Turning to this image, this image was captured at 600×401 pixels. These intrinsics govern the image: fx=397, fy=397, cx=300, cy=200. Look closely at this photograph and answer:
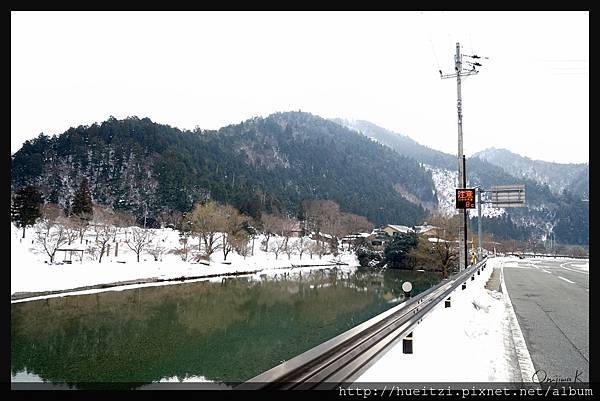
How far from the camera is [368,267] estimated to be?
58.8 m

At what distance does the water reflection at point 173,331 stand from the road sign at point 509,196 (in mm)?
9449

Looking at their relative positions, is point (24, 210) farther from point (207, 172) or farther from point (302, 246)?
point (207, 172)

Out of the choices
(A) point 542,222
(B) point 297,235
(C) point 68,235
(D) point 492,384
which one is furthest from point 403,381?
(A) point 542,222

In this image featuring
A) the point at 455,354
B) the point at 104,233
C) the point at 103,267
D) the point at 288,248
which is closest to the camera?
the point at 455,354

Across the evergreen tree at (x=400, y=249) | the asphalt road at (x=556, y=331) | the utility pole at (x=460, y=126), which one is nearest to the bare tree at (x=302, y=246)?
the evergreen tree at (x=400, y=249)

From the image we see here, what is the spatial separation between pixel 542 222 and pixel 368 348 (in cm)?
16284

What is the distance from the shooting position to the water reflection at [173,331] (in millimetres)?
11242

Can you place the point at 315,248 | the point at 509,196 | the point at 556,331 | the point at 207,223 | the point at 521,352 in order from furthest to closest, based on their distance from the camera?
the point at 315,248, the point at 207,223, the point at 509,196, the point at 556,331, the point at 521,352

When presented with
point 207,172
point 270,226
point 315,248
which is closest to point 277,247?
point 270,226

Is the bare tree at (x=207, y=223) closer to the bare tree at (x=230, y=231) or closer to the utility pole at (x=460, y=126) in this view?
the bare tree at (x=230, y=231)

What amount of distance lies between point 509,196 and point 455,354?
2510 centimetres

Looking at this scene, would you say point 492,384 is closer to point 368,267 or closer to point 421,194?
point 368,267

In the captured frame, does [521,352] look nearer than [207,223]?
Yes

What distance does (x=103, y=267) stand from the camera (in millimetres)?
35875
